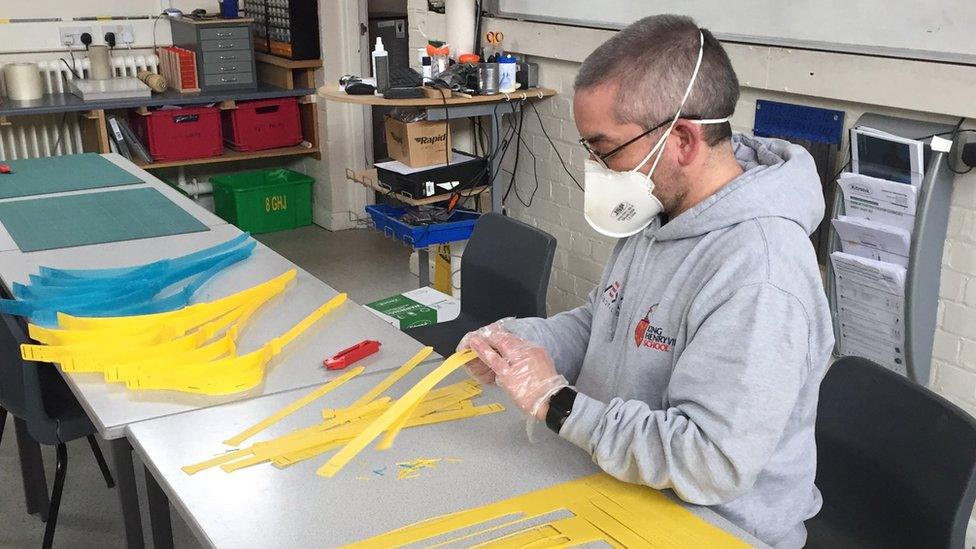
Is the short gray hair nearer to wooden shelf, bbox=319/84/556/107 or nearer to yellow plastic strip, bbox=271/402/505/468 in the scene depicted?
yellow plastic strip, bbox=271/402/505/468

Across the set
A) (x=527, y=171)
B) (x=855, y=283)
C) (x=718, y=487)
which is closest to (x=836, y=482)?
(x=718, y=487)

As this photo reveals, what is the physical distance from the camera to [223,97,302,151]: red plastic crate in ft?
18.3

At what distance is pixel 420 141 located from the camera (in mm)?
3680

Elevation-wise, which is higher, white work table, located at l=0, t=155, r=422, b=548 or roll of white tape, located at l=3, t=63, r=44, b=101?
roll of white tape, located at l=3, t=63, r=44, b=101

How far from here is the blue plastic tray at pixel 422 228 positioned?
11.8 feet

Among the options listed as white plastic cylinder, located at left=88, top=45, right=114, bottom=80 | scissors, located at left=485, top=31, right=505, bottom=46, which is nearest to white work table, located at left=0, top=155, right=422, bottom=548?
scissors, located at left=485, top=31, right=505, bottom=46

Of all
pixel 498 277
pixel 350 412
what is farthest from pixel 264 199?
pixel 350 412

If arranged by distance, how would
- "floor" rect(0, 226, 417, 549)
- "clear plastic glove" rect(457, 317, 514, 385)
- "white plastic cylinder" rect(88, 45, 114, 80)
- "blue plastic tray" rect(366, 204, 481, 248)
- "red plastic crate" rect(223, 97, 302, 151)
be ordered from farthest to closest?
"red plastic crate" rect(223, 97, 302, 151) < "white plastic cylinder" rect(88, 45, 114, 80) < "blue plastic tray" rect(366, 204, 481, 248) < "floor" rect(0, 226, 417, 549) < "clear plastic glove" rect(457, 317, 514, 385)

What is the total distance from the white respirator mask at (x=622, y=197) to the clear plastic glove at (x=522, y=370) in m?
0.24

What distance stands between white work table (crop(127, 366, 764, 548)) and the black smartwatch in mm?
132

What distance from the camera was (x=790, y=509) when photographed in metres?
1.47

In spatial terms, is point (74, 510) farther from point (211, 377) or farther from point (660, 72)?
point (660, 72)

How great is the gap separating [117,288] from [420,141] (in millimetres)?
1638

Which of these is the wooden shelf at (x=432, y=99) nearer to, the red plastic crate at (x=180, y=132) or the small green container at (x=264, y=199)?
the red plastic crate at (x=180, y=132)
